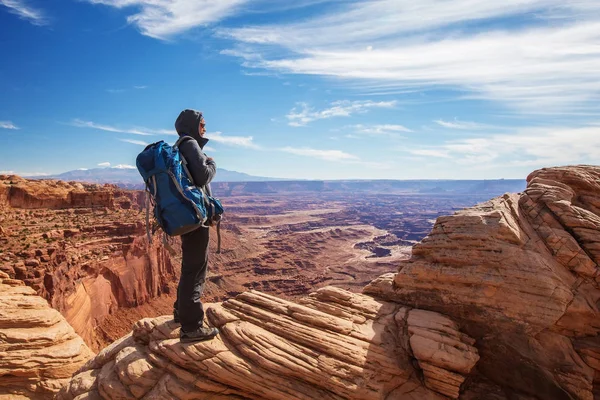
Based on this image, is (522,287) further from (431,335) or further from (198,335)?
(198,335)

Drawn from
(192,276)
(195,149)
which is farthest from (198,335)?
(195,149)

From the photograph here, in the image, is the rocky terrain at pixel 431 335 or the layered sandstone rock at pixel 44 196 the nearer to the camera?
the rocky terrain at pixel 431 335

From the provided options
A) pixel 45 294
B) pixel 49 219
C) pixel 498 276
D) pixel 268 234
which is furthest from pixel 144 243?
pixel 268 234

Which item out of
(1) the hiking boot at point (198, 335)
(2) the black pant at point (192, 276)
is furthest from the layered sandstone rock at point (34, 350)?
(2) the black pant at point (192, 276)

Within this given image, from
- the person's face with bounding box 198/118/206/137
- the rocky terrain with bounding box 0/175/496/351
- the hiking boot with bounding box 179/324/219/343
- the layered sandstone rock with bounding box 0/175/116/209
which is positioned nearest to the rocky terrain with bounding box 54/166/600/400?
the hiking boot with bounding box 179/324/219/343

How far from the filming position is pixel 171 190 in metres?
5.37

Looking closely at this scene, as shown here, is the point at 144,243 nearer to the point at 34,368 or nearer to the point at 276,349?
the point at 34,368

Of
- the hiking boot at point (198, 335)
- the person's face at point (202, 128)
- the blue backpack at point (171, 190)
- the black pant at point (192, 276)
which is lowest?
the hiking boot at point (198, 335)

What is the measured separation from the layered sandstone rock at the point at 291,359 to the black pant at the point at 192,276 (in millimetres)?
466

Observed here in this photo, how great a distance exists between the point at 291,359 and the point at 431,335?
2546 millimetres

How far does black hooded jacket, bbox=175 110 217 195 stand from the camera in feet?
18.5

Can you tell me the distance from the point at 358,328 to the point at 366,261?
7691 centimetres

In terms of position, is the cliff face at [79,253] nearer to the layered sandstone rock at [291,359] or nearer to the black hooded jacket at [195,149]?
the layered sandstone rock at [291,359]

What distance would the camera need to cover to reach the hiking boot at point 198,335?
20.3 feet
